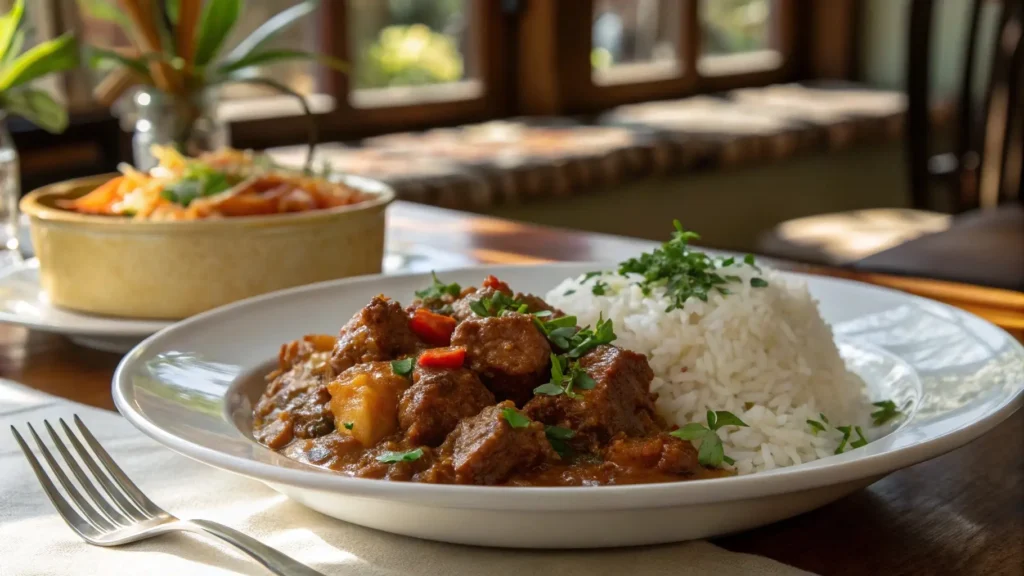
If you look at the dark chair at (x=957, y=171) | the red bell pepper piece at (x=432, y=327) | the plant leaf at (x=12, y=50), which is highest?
the plant leaf at (x=12, y=50)

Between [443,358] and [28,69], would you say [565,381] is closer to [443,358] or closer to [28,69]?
[443,358]

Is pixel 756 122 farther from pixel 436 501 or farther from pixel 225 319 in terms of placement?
pixel 436 501

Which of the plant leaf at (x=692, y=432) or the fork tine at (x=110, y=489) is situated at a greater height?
the plant leaf at (x=692, y=432)

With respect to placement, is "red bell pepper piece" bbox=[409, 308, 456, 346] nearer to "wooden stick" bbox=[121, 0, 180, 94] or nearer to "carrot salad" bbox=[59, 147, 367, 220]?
"carrot salad" bbox=[59, 147, 367, 220]

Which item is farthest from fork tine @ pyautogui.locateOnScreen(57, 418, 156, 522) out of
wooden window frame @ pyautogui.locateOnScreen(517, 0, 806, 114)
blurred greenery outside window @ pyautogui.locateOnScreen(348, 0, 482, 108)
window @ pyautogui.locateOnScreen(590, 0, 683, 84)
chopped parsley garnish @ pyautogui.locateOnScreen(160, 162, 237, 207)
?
window @ pyautogui.locateOnScreen(590, 0, 683, 84)

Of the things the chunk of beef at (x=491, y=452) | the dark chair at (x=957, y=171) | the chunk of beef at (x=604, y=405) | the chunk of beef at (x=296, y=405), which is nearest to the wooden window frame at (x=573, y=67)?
the dark chair at (x=957, y=171)

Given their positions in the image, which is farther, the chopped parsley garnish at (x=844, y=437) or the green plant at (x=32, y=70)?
the green plant at (x=32, y=70)

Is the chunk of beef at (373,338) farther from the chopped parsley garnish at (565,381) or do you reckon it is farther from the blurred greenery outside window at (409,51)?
the blurred greenery outside window at (409,51)
